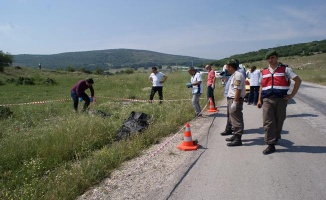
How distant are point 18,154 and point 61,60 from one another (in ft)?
621

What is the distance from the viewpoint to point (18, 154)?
20.2 feet

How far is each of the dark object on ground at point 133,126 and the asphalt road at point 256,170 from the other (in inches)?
62.6

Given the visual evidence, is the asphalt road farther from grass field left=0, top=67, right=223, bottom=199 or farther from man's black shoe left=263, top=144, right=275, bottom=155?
grass field left=0, top=67, right=223, bottom=199

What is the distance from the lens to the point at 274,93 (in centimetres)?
591

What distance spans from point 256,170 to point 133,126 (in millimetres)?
3582

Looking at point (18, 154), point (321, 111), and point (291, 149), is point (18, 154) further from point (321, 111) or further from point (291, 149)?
point (321, 111)

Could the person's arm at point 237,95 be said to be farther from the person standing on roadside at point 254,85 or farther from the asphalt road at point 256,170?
the person standing on roadside at point 254,85

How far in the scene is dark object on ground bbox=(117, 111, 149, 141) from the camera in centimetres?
754

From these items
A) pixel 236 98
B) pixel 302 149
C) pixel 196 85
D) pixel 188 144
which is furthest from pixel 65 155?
pixel 196 85

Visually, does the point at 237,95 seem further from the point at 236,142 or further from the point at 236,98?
the point at 236,142

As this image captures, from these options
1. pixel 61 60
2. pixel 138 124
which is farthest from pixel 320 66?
pixel 61 60

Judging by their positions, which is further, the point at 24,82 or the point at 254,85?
the point at 24,82

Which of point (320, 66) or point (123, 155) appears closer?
point (123, 155)

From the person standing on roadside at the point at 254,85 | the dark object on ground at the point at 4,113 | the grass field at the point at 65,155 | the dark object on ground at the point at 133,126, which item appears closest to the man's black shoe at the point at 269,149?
the grass field at the point at 65,155
